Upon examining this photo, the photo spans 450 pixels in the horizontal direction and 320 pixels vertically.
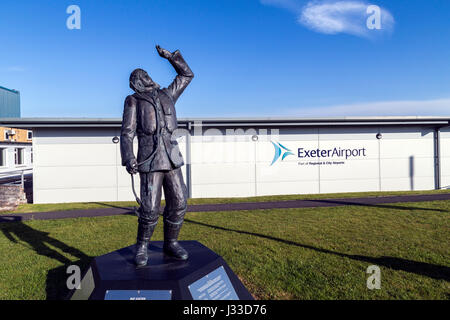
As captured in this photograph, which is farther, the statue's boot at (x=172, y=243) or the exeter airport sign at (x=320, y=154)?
the exeter airport sign at (x=320, y=154)

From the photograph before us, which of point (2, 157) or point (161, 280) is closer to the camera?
point (161, 280)

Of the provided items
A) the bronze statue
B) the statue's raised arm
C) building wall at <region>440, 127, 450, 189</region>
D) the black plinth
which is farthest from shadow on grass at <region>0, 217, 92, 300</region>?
building wall at <region>440, 127, 450, 189</region>

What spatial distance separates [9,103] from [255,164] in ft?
116

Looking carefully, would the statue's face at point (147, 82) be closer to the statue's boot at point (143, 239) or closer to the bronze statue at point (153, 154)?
the bronze statue at point (153, 154)

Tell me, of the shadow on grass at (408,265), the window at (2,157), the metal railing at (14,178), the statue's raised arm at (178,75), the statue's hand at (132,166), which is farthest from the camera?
the window at (2,157)

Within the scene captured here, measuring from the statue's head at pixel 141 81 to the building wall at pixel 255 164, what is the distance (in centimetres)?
995

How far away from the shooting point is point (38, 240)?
7.21m

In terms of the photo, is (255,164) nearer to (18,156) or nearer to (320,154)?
(320,154)

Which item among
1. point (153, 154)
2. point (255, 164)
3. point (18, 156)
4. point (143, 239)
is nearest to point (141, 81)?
point (153, 154)

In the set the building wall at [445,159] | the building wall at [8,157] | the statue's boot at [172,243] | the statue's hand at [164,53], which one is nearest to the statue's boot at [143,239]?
the statue's boot at [172,243]

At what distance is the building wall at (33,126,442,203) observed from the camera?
13.6m

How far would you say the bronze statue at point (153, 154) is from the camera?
3762 millimetres

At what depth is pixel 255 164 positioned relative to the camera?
14.8 metres
